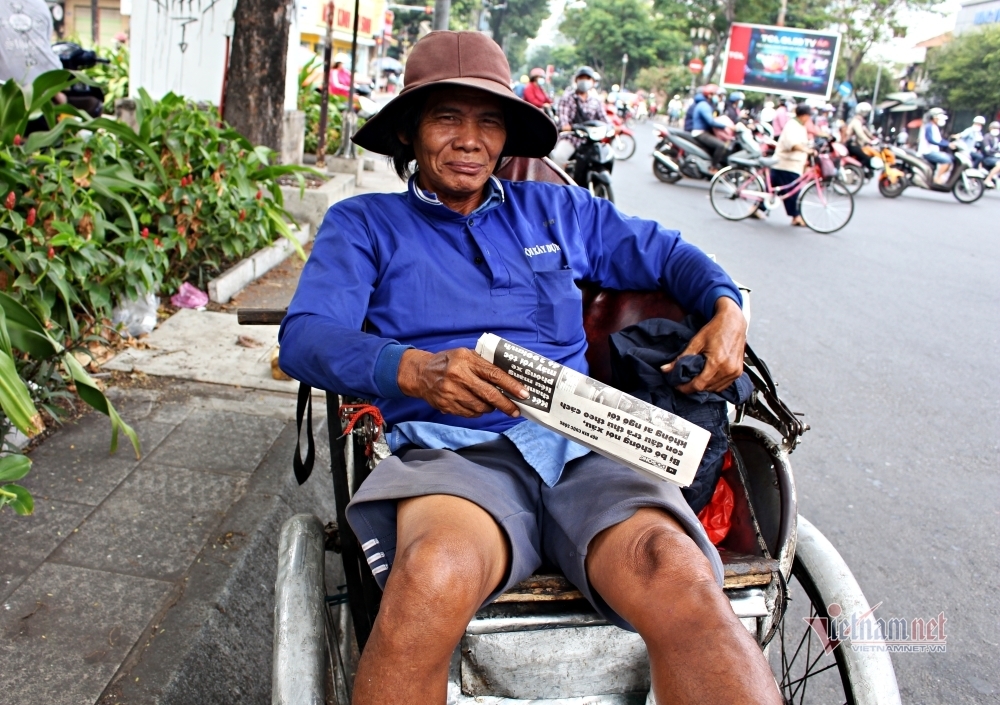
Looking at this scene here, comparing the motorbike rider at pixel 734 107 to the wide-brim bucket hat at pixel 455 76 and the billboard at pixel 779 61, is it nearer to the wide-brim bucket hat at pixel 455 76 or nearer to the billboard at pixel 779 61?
the billboard at pixel 779 61

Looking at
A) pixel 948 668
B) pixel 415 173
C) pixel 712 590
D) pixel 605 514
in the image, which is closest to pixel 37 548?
pixel 415 173

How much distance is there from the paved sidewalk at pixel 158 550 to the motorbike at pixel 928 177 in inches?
517

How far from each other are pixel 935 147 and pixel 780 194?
7.44 m

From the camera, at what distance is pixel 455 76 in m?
2.01

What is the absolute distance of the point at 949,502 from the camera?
3.38m

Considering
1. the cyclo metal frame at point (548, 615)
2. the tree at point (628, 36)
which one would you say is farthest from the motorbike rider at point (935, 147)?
the tree at point (628, 36)

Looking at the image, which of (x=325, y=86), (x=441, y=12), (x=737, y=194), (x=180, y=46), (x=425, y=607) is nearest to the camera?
(x=425, y=607)

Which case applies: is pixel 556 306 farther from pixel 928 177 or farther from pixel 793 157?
pixel 928 177

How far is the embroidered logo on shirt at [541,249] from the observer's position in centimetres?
208

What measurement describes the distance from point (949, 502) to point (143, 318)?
3.53m

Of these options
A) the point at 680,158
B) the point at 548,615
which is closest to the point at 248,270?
the point at 548,615

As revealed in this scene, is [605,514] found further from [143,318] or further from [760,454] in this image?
[143,318]

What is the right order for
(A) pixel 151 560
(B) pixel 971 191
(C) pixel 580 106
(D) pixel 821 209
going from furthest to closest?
(B) pixel 971 191
(C) pixel 580 106
(D) pixel 821 209
(A) pixel 151 560

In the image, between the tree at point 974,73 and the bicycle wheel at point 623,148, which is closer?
the bicycle wheel at point 623,148
